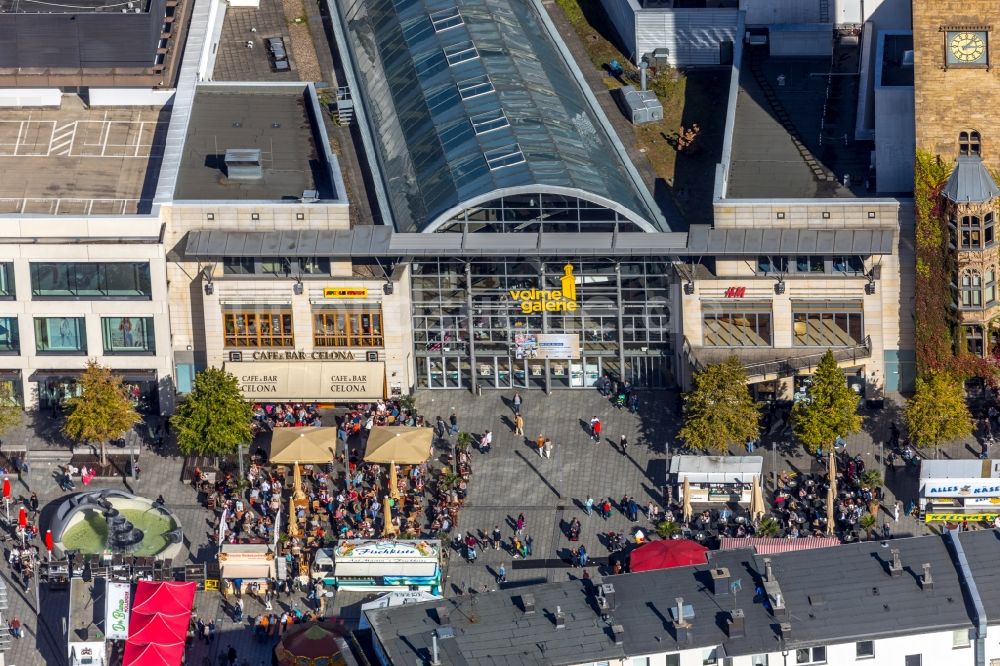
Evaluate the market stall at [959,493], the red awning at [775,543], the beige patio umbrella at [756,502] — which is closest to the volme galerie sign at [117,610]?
the red awning at [775,543]

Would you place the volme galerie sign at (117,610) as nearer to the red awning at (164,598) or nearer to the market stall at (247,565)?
the red awning at (164,598)

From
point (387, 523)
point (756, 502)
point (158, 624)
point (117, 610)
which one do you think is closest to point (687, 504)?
point (756, 502)

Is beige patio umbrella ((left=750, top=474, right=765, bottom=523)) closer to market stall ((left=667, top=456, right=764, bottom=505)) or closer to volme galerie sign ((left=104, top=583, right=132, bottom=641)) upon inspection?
market stall ((left=667, top=456, right=764, bottom=505))

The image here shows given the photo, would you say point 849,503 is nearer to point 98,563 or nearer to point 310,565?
point 310,565

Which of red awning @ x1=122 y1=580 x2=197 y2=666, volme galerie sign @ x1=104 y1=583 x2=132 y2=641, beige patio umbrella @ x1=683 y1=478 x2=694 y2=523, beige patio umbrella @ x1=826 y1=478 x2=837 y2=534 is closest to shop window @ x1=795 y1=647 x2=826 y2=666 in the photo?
beige patio umbrella @ x1=826 y1=478 x2=837 y2=534

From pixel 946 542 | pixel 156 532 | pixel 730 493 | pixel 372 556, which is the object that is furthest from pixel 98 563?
pixel 946 542

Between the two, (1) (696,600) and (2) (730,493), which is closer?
(1) (696,600)
